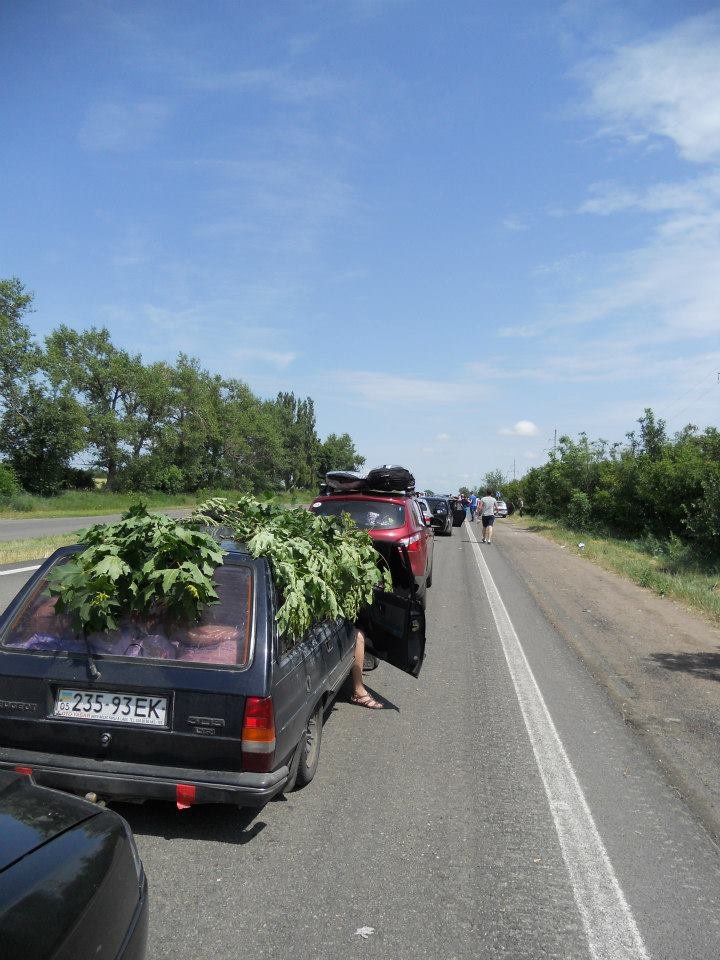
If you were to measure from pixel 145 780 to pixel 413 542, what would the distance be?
7085 mm

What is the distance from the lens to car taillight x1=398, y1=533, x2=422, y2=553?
10246 millimetres

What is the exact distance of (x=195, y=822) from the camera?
13.3ft

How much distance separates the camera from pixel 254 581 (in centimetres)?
419

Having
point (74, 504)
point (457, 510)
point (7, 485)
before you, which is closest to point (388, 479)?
point (457, 510)

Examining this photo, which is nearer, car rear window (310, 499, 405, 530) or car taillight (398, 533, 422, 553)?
car taillight (398, 533, 422, 553)

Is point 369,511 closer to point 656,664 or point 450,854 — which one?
point 656,664

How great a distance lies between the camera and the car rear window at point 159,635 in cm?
390

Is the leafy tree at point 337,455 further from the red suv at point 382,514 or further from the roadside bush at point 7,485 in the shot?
the red suv at point 382,514

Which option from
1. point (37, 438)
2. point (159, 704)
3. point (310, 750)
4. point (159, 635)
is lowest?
point (310, 750)

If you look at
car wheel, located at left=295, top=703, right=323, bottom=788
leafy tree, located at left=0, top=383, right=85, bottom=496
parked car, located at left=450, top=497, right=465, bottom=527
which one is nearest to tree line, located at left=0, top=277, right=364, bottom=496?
leafy tree, located at left=0, top=383, right=85, bottom=496

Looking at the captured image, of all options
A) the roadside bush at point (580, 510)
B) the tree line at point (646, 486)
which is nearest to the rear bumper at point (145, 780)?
the tree line at point (646, 486)

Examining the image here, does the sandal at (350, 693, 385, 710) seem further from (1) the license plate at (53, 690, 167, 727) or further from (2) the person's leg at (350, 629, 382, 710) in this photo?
(1) the license plate at (53, 690, 167, 727)

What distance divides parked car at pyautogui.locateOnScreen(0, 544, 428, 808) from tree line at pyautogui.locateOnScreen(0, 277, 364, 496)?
861 inches

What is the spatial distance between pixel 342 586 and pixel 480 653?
364 centimetres
